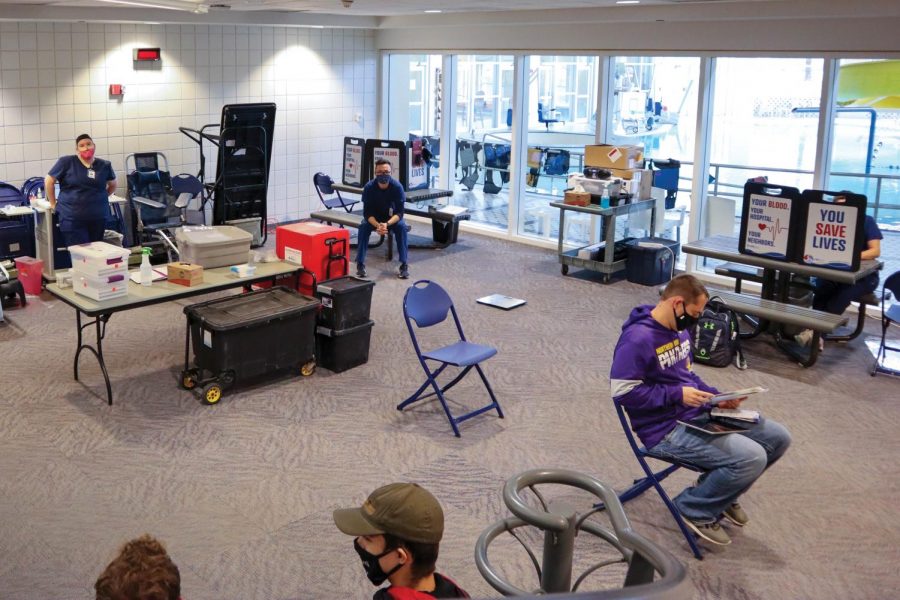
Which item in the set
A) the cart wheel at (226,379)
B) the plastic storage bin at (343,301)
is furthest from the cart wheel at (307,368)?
the cart wheel at (226,379)

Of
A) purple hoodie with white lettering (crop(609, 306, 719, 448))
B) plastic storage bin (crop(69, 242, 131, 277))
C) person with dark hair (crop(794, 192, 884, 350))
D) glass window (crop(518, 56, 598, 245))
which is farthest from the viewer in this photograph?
glass window (crop(518, 56, 598, 245))

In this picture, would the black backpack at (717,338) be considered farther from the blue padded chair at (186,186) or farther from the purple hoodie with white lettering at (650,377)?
the blue padded chair at (186,186)

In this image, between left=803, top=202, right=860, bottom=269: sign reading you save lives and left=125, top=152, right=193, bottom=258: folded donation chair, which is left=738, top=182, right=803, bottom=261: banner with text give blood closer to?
left=803, top=202, right=860, bottom=269: sign reading you save lives

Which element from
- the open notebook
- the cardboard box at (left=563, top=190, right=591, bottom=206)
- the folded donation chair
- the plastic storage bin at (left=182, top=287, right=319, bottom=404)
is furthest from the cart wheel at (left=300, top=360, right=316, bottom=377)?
the cardboard box at (left=563, top=190, right=591, bottom=206)

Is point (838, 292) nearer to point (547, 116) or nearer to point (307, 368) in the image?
point (307, 368)

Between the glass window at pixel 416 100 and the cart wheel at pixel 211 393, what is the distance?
709 centimetres

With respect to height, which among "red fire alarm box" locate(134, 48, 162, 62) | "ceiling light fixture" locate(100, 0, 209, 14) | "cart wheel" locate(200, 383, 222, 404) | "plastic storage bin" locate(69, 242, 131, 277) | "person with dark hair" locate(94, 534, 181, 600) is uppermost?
"ceiling light fixture" locate(100, 0, 209, 14)

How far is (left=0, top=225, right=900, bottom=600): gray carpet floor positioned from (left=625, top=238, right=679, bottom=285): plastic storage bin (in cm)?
163

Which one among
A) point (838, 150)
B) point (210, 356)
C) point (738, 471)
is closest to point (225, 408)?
point (210, 356)

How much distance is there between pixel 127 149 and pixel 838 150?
7.93m

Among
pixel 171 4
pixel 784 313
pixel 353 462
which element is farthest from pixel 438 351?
pixel 171 4

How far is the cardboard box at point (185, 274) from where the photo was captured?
22.2 ft

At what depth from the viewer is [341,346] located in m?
7.22

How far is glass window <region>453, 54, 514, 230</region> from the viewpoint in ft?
40.3
